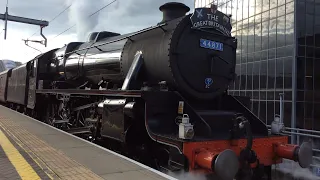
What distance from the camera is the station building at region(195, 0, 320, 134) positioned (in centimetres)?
2191

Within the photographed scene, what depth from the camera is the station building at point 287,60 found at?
21906 mm

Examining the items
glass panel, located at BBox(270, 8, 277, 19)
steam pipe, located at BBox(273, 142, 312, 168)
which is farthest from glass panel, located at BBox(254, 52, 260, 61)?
steam pipe, located at BBox(273, 142, 312, 168)

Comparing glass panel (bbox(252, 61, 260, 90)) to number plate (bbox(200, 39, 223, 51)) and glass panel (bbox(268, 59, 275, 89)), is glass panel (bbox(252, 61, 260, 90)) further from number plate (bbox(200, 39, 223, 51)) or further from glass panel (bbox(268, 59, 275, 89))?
number plate (bbox(200, 39, 223, 51))

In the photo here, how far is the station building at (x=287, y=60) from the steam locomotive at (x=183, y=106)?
55.4 feet

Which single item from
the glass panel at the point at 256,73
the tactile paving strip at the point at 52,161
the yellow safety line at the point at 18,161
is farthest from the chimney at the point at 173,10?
the glass panel at the point at 256,73

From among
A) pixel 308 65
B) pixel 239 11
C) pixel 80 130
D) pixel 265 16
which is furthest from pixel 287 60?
pixel 80 130

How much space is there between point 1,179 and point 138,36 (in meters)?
4.07

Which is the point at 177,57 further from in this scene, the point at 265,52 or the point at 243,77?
the point at 243,77

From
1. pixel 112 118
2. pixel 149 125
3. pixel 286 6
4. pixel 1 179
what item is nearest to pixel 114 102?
pixel 112 118

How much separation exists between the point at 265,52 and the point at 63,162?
73.5 ft

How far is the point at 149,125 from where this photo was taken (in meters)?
5.32

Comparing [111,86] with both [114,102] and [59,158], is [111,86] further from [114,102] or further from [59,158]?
[59,158]

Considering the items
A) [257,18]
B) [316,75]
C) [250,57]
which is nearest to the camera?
[316,75]

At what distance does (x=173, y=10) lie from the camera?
6750mm
